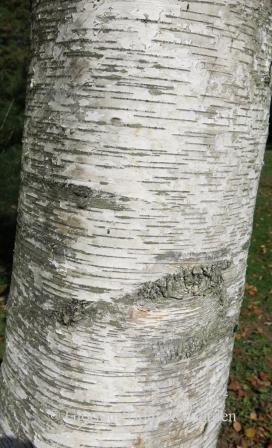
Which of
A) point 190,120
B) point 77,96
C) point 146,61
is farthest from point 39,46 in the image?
point 190,120

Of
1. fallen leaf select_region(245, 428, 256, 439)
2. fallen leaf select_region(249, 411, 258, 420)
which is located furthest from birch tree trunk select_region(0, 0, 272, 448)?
fallen leaf select_region(249, 411, 258, 420)

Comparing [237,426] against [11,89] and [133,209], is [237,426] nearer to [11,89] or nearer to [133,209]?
[133,209]

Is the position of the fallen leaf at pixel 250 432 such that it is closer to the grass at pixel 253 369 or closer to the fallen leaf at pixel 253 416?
the grass at pixel 253 369

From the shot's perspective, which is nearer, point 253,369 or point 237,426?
point 237,426

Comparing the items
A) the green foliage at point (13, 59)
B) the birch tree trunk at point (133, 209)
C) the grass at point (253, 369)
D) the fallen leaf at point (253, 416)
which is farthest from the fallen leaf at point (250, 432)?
the green foliage at point (13, 59)

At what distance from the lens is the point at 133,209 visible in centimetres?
107

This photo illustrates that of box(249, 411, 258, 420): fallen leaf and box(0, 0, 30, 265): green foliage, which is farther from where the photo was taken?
box(0, 0, 30, 265): green foliage

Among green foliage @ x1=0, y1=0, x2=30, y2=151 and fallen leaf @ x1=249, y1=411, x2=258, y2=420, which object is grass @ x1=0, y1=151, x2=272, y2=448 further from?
green foliage @ x1=0, y1=0, x2=30, y2=151

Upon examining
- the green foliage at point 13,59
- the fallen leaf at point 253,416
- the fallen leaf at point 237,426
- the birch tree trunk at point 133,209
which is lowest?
the fallen leaf at point 237,426

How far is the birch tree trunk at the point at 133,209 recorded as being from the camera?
3.35ft

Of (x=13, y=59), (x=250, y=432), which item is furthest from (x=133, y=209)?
(x=13, y=59)

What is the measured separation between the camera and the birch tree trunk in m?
1.02

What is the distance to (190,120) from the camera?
104 cm

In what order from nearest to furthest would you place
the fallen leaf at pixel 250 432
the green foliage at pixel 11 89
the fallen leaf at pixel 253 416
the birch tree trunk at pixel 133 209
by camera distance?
the birch tree trunk at pixel 133 209 < the fallen leaf at pixel 250 432 < the fallen leaf at pixel 253 416 < the green foliage at pixel 11 89
